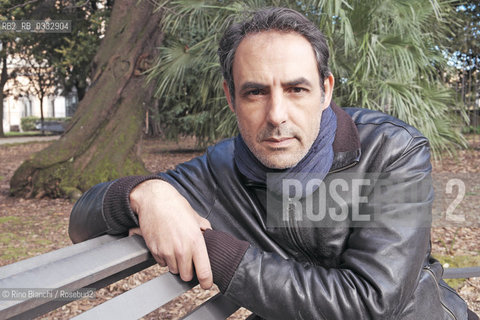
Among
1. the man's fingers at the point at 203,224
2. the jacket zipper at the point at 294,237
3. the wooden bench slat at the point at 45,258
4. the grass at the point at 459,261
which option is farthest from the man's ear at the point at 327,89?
the grass at the point at 459,261

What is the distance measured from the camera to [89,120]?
20.7 feet

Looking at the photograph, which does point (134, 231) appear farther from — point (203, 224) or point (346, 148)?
point (346, 148)

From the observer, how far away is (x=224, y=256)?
110 cm

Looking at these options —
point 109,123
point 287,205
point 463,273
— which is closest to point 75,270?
point 287,205

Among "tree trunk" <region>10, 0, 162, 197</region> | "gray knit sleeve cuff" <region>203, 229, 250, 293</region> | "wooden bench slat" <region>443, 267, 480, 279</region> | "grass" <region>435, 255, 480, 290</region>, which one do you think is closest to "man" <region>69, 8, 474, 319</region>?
"gray knit sleeve cuff" <region>203, 229, 250, 293</region>

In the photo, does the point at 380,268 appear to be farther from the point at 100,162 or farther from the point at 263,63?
the point at 100,162

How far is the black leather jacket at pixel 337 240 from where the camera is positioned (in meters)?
1.08

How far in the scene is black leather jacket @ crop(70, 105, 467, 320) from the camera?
1.08 m

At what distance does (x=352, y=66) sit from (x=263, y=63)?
4.54 metres

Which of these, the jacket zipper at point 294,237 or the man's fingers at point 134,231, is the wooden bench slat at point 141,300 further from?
the jacket zipper at point 294,237

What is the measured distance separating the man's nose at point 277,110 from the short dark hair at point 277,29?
181 millimetres

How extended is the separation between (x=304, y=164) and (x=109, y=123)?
5.51 metres

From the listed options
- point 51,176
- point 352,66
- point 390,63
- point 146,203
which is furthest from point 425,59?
point 146,203

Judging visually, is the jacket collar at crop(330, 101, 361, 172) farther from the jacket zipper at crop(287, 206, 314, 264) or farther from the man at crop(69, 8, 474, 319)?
the jacket zipper at crop(287, 206, 314, 264)
